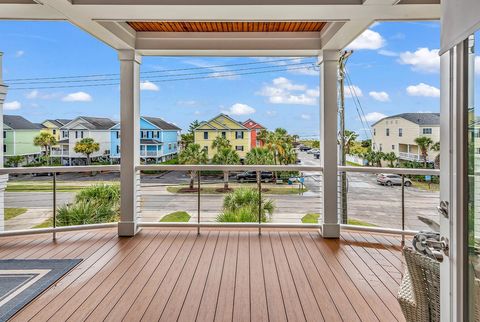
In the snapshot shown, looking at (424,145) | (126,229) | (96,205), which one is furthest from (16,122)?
(424,145)

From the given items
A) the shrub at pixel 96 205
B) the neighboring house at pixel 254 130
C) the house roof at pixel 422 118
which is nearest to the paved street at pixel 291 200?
the shrub at pixel 96 205

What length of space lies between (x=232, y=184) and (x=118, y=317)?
2.74 metres

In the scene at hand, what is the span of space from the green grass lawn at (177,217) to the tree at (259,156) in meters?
1.26

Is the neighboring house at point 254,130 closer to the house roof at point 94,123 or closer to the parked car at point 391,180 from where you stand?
the parked car at point 391,180

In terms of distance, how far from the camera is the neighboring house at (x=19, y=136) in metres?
4.90

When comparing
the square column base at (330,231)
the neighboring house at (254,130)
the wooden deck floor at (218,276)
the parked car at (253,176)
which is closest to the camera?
the wooden deck floor at (218,276)

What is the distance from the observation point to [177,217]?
5.07 m

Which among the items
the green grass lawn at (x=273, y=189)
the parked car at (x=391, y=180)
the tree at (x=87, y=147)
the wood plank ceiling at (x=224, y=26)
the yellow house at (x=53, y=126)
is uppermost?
the wood plank ceiling at (x=224, y=26)

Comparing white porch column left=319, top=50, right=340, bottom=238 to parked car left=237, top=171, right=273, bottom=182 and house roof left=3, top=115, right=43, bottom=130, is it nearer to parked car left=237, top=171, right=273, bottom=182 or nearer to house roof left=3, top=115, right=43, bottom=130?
parked car left=237, top=171, right=273, bottom=182

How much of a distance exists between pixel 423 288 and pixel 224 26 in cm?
368

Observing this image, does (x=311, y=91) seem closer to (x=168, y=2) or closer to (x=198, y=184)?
(x=198, y=184)

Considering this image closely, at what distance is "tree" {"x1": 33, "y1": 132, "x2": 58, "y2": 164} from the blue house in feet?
2.99

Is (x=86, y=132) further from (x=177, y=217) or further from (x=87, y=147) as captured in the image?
(x=177, y=217)

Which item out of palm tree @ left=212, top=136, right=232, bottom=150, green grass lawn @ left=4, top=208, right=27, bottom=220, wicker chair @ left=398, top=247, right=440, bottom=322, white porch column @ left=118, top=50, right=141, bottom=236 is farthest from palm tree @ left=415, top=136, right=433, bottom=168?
green grass lawn @ left=4, top=208, right=27, bottom=220
